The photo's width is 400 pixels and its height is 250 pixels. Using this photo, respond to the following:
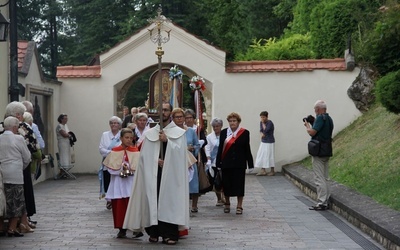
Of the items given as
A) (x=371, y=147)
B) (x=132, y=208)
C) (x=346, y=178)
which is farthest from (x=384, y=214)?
(x=371, y=147)

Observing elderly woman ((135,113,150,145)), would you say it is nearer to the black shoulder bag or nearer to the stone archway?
the black shoulder bag

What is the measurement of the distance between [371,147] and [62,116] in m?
8.92

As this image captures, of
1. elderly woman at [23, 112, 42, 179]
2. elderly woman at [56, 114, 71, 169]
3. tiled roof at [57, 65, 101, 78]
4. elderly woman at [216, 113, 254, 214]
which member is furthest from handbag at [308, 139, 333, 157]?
tiled roof at [57, 65, 101, 78]

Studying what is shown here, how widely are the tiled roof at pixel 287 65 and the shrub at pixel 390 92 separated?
803cm

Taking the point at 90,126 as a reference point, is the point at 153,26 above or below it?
above

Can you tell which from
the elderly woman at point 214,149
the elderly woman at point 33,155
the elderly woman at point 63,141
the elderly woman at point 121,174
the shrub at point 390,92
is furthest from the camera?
the elderly woman at point 63,141

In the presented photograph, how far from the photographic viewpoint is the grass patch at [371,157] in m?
14.9

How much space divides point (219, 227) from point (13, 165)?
10.8ft

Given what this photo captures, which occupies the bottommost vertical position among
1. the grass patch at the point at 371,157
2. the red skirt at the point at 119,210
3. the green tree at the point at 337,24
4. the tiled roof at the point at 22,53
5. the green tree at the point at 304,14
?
the red skirt at the point at 119,210

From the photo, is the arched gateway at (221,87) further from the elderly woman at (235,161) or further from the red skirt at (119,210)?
the red skirt at (119,210)

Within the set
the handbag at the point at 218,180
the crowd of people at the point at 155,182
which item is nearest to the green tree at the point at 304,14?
the handbag at the point at 218,180

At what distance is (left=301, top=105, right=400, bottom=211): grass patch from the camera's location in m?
14.9

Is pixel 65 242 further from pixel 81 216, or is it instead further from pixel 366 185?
pixel 366 185

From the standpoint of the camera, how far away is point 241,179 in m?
15.7
